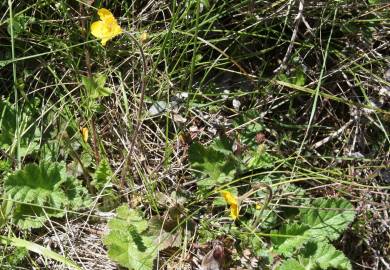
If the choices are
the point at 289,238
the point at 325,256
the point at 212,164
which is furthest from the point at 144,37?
the point at 325,256

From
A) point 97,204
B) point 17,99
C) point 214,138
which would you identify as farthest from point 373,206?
point 17,99

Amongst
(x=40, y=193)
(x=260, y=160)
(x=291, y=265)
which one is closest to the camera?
(x=291, y=265)

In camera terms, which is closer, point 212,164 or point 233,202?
point 233,202

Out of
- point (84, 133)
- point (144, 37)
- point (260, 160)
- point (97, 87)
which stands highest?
point (144, 37)

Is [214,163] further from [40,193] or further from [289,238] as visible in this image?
[40,193]

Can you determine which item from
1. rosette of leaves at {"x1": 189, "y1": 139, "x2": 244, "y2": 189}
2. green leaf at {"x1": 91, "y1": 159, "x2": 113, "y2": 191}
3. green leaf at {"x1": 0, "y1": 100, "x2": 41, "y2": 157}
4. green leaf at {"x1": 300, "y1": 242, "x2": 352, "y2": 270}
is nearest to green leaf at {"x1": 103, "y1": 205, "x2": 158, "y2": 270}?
green leaf at {"x1": 91, "y1": 159, "x2": 113, "y2": 191}

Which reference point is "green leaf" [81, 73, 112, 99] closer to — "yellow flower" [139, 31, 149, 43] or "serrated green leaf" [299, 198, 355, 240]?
"yellow flower" [139, 31, 149, 43]

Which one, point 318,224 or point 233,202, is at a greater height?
point 233,202
